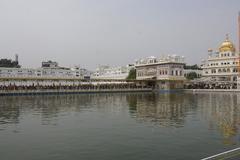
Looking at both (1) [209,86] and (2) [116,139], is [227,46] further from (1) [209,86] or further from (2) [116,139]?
(2) [116,139]

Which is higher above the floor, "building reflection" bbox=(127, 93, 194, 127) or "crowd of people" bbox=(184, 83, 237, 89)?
A: "crowd of people" bbox=(184, 83, 237, 89)

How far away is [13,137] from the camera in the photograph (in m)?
11.9

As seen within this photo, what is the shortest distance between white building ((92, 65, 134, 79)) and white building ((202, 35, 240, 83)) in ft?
94.9

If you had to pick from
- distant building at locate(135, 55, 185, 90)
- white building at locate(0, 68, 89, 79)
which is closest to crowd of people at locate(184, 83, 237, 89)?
distant building at locate(135, 55, 185, 90)

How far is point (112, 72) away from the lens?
108562 millimetres

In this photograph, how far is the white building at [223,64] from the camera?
7012 cm

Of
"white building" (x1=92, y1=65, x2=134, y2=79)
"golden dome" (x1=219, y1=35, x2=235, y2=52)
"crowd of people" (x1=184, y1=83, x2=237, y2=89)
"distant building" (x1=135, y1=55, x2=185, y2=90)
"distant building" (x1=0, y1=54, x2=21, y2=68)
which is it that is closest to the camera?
"crowd of people" (x1=184, y1=83, x2=237, y2=89)

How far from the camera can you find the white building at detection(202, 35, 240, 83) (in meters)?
70.1

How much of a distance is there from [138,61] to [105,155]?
7914cm

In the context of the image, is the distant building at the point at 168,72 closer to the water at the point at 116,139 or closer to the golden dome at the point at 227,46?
the golden dome at the point at 227,46

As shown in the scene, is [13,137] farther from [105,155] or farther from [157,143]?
[157,143]

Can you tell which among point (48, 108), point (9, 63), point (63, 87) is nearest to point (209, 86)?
point (63, 87)

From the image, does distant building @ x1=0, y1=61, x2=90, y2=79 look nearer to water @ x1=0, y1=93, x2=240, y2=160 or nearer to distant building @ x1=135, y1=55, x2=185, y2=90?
distant building @ x1=135, y1=55, x2=185, y2=90

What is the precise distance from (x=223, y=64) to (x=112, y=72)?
4462cm
